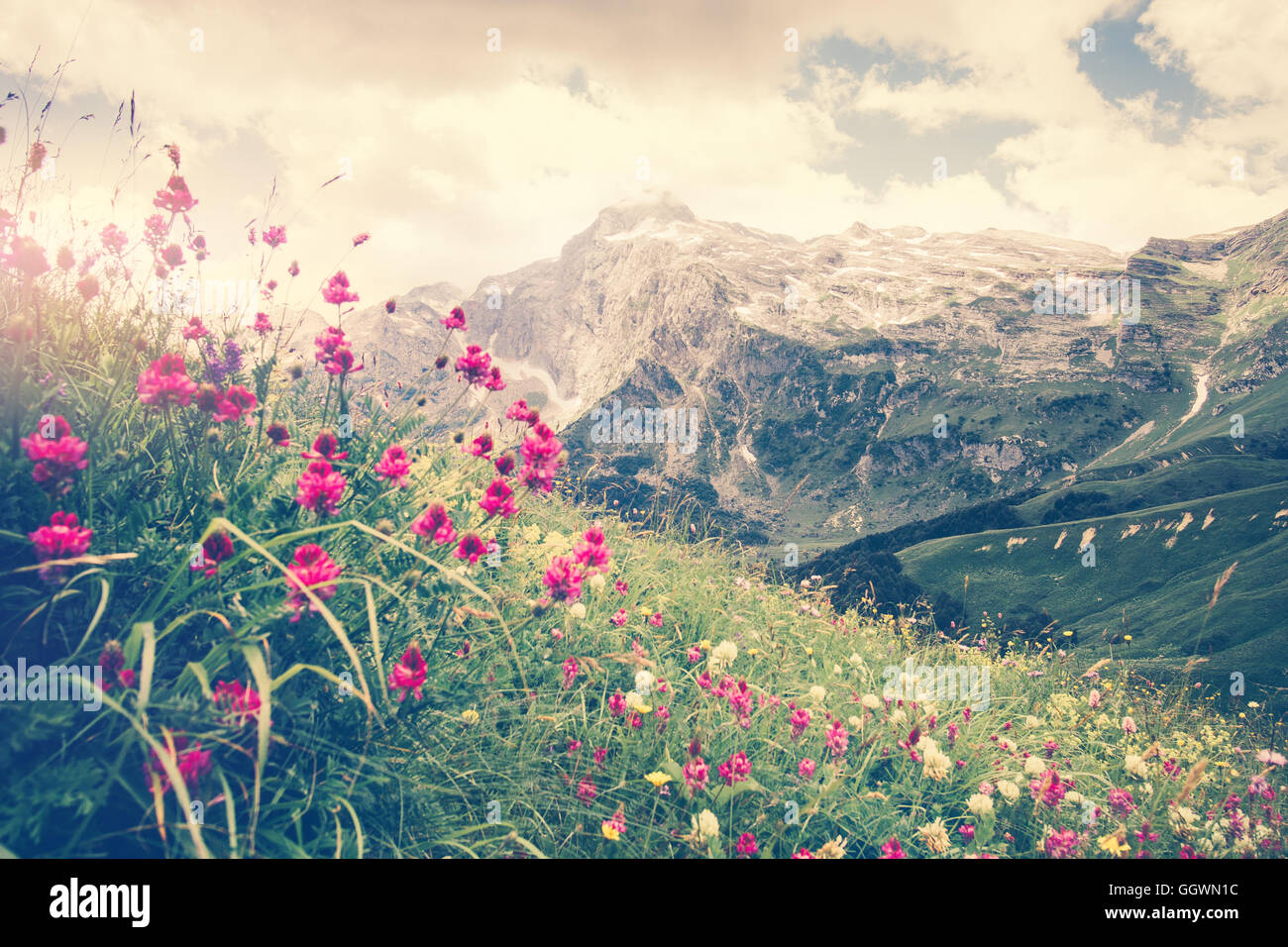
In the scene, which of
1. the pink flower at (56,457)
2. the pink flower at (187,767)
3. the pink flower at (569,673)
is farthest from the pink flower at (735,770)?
the pink flower at (56,457)

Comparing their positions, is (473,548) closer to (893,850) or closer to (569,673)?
(569,673)

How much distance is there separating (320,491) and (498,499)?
84 cm

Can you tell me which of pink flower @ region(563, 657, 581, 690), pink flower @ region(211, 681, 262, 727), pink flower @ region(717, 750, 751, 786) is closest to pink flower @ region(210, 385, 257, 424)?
pink flower @ region(211, 681, 262, 727)

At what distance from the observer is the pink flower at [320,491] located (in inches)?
98.0

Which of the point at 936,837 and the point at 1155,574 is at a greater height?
the point at 936,837

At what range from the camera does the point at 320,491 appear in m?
2.50

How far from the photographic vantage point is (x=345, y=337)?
3748 mm

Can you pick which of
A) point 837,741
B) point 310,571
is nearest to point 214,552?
point 310,571

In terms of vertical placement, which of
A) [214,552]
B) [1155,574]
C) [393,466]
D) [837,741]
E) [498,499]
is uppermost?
[393,466]

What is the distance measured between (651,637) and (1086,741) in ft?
14.8

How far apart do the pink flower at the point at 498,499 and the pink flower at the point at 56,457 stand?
1563 mm

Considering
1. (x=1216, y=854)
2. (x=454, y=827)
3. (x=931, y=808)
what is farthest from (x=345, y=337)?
(x=1216, y=854)

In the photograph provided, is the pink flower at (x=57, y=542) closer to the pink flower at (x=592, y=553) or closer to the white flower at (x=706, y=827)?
the pink flower at (x=592, y=553)
